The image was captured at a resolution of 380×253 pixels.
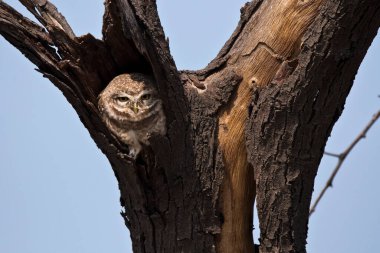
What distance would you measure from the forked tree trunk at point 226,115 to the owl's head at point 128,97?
41 cm

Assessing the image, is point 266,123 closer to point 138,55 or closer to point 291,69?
point 291,69

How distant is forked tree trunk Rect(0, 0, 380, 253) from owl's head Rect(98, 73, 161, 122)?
41 cm

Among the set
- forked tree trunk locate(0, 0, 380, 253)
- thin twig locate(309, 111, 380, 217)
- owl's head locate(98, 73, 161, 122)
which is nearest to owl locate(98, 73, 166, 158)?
owl's head locate(98, 73, 161, 122)

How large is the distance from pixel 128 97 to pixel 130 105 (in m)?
0.10

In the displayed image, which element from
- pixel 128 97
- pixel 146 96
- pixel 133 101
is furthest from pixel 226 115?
pixel 128 97

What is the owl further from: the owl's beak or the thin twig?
the thin twig

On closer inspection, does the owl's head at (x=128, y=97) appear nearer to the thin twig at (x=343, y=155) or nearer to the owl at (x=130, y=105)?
the owl at (x=130, y=105)

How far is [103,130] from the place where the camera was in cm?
308

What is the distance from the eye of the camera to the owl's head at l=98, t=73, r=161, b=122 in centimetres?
401

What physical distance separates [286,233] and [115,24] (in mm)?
1537

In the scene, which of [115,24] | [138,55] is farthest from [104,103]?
[115,24]

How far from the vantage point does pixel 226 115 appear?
3.51 m

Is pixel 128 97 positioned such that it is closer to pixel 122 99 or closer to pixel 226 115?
pixel 122 99

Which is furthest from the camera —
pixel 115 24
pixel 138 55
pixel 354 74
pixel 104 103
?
pixel 104 103
